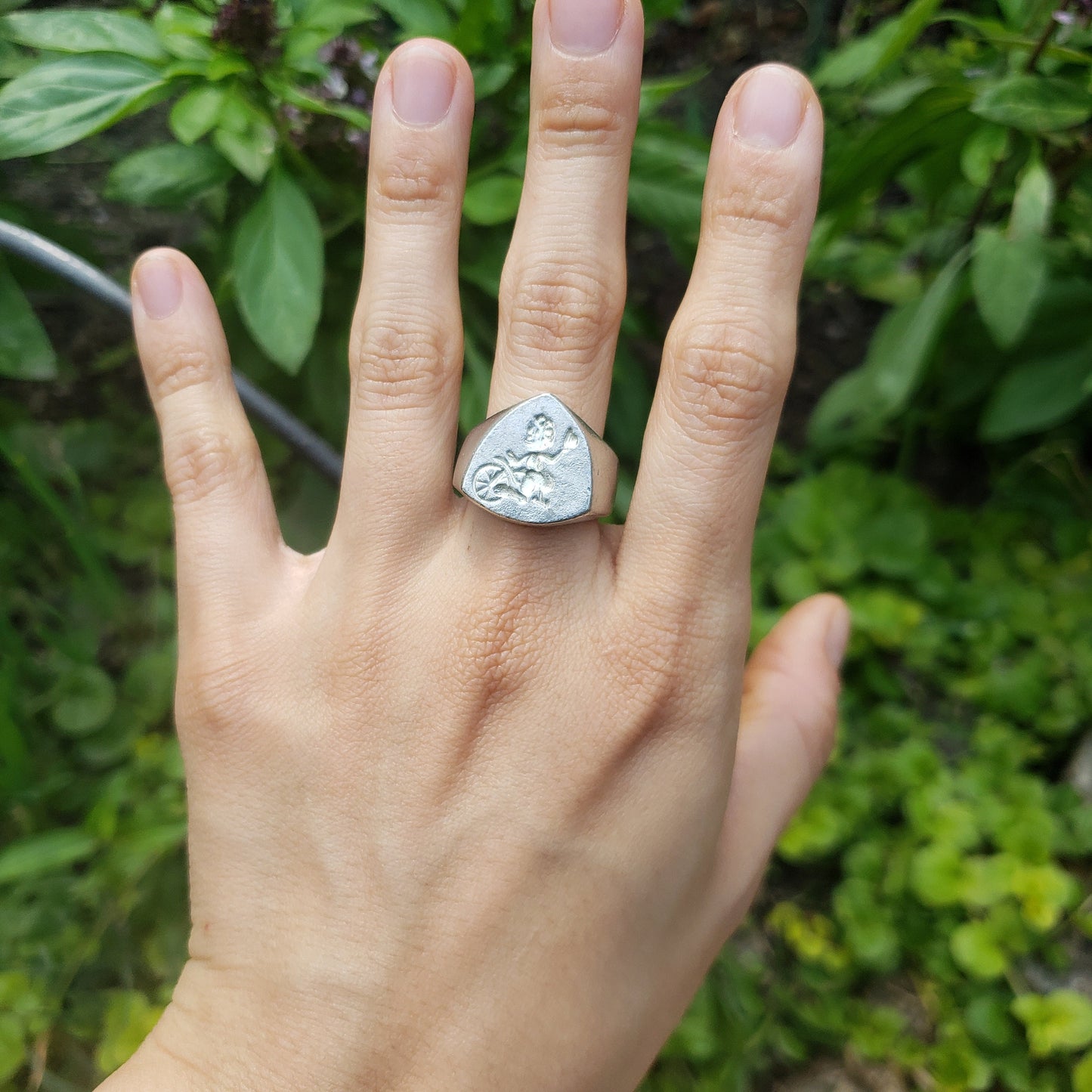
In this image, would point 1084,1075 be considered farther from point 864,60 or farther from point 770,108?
point 864,60

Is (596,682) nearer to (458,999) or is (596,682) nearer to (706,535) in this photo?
(706,535)

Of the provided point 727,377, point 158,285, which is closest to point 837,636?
point 727,377

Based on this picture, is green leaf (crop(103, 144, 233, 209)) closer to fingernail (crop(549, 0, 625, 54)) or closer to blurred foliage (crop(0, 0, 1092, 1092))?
blurred foliage (crop(0, 0, 1092, 1092))

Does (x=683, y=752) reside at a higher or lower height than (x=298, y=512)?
higher

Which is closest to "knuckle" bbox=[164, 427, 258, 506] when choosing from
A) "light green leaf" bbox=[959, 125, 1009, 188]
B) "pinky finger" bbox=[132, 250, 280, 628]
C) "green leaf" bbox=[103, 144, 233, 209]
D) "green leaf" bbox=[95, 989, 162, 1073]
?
"pinky finger" bbox=[132, 250, 280, 628]

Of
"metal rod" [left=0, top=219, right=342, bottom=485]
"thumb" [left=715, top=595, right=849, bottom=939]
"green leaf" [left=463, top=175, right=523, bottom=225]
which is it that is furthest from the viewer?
"green leaf" [left=463, top=175, right=523, bottom=225]

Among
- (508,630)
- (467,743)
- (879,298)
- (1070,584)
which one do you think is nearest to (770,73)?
(508,630)
